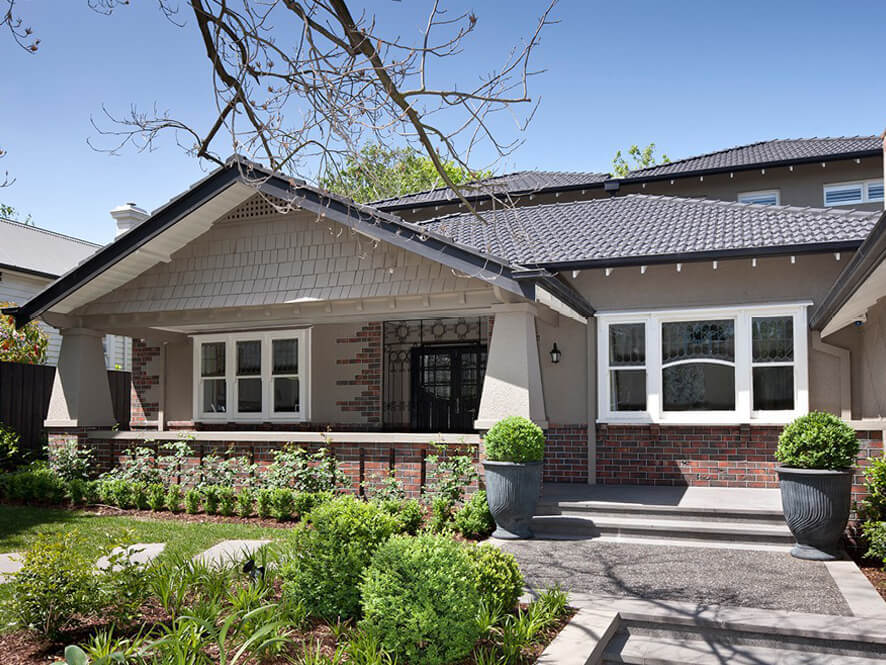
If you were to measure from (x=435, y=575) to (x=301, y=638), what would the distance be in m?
1.02

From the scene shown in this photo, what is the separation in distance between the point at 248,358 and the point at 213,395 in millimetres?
1009

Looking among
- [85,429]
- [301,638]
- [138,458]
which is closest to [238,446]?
[138,458]

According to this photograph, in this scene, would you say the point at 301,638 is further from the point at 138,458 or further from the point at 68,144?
the point at 138,458

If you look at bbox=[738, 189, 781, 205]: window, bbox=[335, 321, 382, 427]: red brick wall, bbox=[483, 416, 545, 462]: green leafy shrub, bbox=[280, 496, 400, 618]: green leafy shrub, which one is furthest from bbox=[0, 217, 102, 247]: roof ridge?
bbox=[280, 496, 400, 618]: green leafy shrub

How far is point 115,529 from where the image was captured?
8.75 meters

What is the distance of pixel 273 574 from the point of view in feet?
17.8

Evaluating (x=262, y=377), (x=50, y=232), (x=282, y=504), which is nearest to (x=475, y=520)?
(x=282, y=504)

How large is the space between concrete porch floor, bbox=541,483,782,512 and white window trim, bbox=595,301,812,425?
3.18 feet

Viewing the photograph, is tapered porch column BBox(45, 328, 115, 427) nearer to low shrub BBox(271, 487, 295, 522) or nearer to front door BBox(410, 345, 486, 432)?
low shrub BBox(271, 487, 295, 522)

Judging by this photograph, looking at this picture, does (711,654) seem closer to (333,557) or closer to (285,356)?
(333,557)

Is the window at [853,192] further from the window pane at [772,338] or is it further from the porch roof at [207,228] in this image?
the porch roof at [207,228]

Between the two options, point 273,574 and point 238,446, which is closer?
point 273,574

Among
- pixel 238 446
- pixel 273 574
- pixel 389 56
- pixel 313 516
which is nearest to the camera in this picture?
pixel 313 516

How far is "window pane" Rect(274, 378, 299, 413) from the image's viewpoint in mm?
13148
